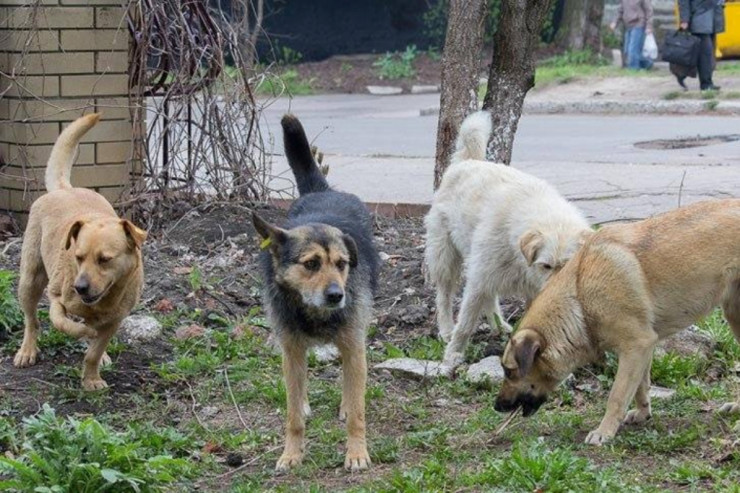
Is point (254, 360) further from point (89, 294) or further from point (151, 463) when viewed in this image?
point (151, 463)

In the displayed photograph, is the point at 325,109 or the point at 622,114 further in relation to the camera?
the point at 325,109

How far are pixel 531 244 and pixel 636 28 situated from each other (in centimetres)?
2016

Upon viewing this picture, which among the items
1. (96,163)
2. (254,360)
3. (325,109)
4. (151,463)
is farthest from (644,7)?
(151,463)

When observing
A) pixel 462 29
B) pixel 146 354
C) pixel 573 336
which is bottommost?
pixel 146 354

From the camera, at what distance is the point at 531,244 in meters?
6.36

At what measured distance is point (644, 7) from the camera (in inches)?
994

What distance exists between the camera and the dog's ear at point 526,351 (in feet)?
18.1

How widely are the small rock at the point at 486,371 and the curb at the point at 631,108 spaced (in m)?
13.3

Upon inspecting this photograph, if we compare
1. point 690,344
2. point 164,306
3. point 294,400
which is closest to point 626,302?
point 690,344

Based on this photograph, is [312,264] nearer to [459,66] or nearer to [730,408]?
[730,408]

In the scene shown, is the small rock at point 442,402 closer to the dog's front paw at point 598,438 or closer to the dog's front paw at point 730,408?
the dog's front paw at point 598,438

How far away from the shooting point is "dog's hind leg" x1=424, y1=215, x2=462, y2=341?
24.4 feet

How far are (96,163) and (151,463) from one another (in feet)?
16.2

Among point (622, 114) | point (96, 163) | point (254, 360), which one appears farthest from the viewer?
point (622, 114)
